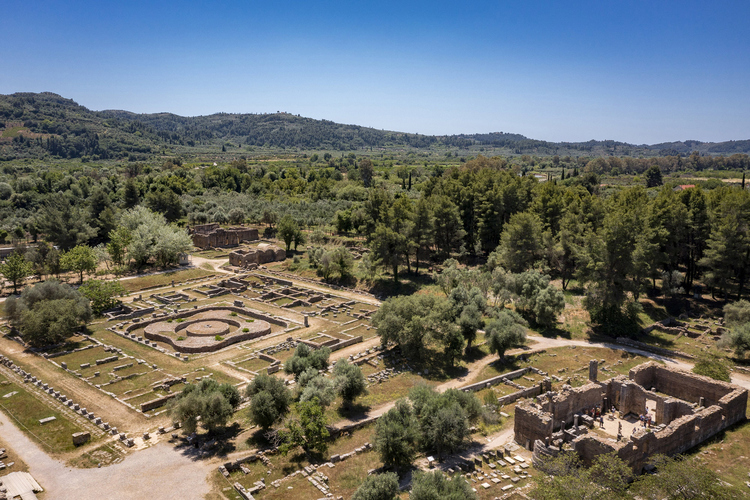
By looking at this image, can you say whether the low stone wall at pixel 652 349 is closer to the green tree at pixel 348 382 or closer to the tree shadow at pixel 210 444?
the green tree at pixel 348 382

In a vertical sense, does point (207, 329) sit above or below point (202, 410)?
below

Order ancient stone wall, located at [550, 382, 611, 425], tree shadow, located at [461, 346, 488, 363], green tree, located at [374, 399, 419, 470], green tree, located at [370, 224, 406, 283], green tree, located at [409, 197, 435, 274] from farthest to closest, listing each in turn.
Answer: green tree, located at [409, 197, 435, 274]
green tree, located at [370, 224, 406, 283]
tree shadow, located at [461, 346, 488, 363]
ancient stone wall, located at [550, 382, 611, 425]
green tree, located at [374, 399, 419, 470]

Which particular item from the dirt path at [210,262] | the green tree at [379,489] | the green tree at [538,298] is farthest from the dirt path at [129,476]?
the dirt path at [210,262]

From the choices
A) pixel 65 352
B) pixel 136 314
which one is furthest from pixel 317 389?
pixel 136 314

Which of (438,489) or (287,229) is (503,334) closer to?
(438,489)

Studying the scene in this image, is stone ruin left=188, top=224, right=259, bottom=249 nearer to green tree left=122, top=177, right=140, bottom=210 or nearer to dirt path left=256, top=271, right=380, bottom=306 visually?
green tree left=122, top=177, right=140, bottom=210

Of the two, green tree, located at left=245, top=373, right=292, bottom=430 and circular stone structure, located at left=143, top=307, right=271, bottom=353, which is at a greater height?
green tree, located at left=245, top=373, right=292, bottom=430

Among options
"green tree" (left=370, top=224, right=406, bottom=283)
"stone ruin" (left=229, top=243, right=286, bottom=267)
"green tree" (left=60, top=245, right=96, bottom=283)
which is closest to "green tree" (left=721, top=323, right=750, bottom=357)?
"green tree" (left=370, top=224, right=406, bottom=283)
